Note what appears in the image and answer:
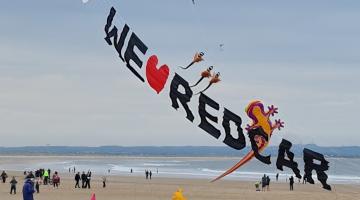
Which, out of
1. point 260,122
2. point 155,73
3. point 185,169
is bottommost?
point 185,169

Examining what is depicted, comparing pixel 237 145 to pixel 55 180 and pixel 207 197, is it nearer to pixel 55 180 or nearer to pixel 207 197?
pixel 207 197

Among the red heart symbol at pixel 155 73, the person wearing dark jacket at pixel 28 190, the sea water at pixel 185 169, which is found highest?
the red heart symbol at pixel 155 73

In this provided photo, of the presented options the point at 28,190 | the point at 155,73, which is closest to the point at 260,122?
the point at 155,73

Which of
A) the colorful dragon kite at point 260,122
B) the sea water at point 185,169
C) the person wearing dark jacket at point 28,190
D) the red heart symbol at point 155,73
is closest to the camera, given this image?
the red heart symbol at point 155,73

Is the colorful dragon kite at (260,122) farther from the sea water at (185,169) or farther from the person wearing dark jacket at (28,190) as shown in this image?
the person wearing dark jacket at (28,190)

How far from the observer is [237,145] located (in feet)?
29.1

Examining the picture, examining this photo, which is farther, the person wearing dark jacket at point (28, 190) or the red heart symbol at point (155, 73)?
the person wearing dark jacket at point (28, 190)

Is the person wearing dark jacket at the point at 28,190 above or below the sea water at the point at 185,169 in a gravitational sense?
below

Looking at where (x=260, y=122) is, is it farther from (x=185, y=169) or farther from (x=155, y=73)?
(x=185, y=169)

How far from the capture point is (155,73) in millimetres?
8539

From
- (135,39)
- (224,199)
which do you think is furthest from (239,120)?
(224,199)

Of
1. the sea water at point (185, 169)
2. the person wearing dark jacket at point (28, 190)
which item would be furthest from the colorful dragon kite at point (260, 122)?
the person wearing dark jacket at point (28, 190)

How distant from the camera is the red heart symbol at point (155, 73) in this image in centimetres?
851

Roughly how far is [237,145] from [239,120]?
0.35 m
